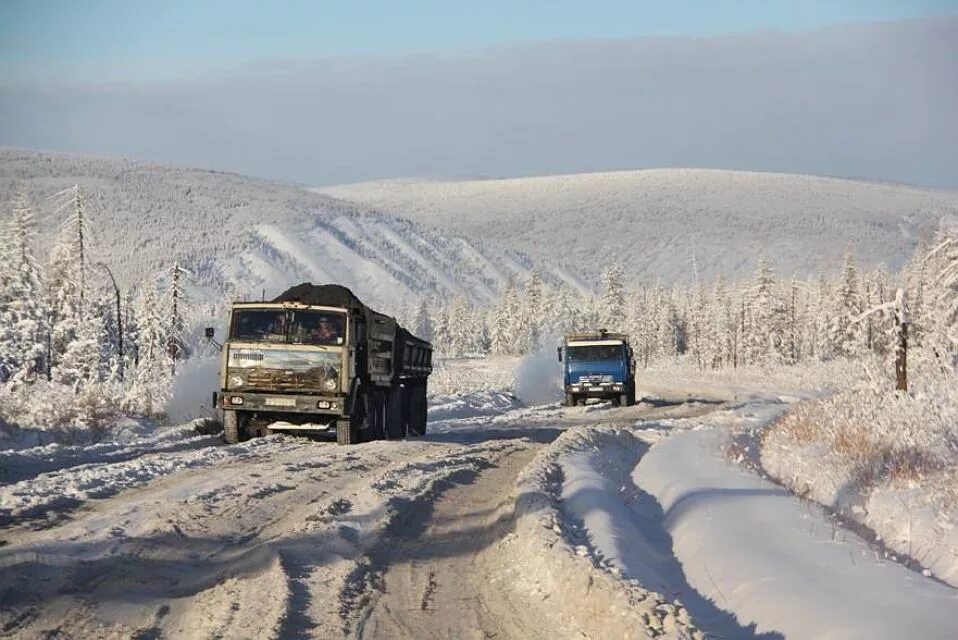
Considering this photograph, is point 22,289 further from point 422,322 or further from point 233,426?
point 422,322

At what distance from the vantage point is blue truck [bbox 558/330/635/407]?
4419 cm

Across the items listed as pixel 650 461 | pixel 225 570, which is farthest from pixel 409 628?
pixel 650 461

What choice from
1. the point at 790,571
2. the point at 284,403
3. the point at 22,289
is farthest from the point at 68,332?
the point at 790,571

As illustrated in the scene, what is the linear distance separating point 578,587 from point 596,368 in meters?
36.3

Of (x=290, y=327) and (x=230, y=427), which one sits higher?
(x=290, y=327)

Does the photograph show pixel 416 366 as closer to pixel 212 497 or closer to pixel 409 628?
pixel 212 497

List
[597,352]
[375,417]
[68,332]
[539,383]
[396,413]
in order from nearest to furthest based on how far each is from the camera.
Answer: [375,417]
[396,413]
[597,352]
[68,332]
[539,383]

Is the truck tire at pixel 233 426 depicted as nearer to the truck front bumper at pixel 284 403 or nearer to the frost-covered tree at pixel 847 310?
the truck front bumper at pixel 284 403

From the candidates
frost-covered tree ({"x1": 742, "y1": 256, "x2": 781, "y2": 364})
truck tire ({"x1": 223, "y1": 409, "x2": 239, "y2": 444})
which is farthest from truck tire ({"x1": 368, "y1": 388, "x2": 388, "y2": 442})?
frost-covered tree ({"x1": 742, "y1": 256, "x2": 781, "y2": 364})

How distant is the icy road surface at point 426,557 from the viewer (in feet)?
24.0

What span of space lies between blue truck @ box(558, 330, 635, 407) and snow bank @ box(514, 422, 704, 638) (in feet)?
105

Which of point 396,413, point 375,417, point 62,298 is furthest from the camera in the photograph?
point 62,298

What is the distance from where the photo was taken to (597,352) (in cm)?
4450

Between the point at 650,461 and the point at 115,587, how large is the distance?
12467mm
